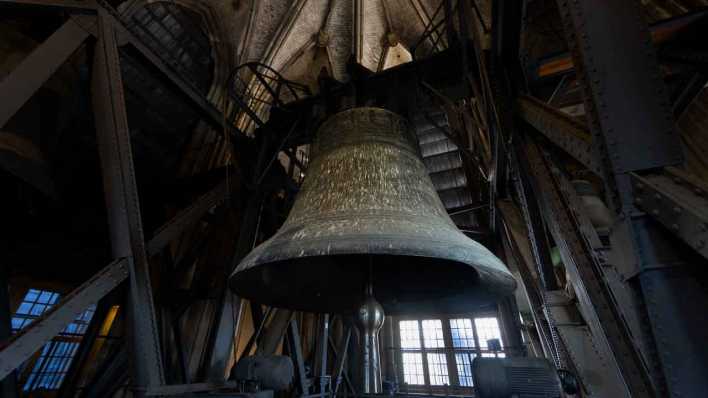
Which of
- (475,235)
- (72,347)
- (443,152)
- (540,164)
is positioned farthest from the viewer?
(443,152)

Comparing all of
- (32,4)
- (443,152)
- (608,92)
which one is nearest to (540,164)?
(608,92)

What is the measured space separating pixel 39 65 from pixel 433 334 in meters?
11.6

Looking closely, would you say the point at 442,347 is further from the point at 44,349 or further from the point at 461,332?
the point at 44,349

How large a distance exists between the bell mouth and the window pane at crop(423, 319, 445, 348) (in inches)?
376

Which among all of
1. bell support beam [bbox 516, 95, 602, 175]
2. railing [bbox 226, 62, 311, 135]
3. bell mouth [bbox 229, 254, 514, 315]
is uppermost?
railing [bbox 226, 62, 311, 135]

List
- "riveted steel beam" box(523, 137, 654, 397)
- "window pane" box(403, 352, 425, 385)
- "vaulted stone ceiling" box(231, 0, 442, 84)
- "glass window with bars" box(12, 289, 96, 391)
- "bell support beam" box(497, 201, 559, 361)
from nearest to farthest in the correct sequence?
"riveted steel beam" box(523, 137, 654, 397) → "bell support beam" box(497, 201, 559, 361) → "glass window with bars" box(12, 289, 96, 391) → "vaulted stone ceiling" box(231, 0, 442, 84) → "window pane" box(403, 352, 425, 385)

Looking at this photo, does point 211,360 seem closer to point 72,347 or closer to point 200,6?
point 72,347

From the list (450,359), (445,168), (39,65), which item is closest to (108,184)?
(39,65)

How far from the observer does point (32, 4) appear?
6.81 ft

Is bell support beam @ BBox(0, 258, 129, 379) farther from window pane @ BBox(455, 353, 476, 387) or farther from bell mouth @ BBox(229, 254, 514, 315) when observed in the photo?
window pane @ BBox(455, 353, 476, 387)

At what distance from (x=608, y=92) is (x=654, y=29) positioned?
5.25ft

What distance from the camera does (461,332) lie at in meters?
10.8

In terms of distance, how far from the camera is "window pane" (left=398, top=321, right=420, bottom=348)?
36.5ft

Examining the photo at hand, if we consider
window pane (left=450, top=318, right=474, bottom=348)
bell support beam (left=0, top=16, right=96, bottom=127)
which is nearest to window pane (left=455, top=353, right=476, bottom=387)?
window pane (left=450, top=318, right=474, bottom=348)
